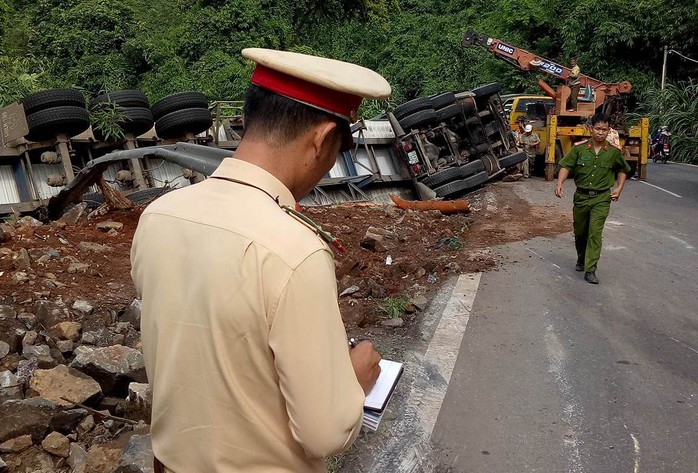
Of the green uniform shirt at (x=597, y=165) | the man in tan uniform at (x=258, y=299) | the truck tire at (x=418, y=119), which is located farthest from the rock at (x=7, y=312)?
the truck tire at (x=418, y=119)

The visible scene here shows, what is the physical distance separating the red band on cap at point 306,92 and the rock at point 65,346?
3.54m

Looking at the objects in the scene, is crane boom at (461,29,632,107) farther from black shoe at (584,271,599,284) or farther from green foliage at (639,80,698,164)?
black shoe at (584,271,599,284)

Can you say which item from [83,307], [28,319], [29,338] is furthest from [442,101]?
[29,338]

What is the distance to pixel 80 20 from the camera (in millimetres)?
19953

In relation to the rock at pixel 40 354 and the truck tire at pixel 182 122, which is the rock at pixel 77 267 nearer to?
the rock at pixel 40 354

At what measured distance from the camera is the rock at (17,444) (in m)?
3.08

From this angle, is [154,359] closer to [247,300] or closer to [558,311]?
[247,300]

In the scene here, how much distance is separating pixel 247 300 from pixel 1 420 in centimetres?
271

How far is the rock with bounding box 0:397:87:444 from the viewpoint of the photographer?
10.4ft

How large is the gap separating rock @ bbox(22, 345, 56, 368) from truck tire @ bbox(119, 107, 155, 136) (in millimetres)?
5063

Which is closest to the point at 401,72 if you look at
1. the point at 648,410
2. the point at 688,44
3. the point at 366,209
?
the point at 688,44

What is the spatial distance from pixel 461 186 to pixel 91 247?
23.5 ft

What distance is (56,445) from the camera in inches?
125

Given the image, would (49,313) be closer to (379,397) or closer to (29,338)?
(29,338)
